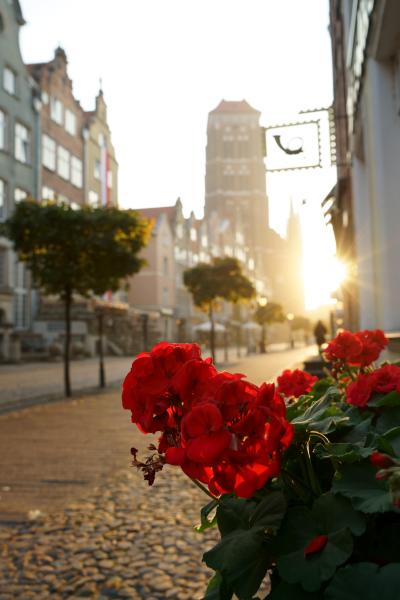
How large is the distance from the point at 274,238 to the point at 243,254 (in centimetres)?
2481

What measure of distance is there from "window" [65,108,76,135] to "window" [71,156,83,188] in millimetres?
1792

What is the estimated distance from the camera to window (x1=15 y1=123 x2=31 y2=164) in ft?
100

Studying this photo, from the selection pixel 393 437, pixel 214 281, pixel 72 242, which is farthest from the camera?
pixel 214 281

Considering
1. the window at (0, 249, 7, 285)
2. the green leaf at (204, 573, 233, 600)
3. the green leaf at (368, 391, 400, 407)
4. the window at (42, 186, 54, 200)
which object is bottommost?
the green leaf at (204, 573, 233, 600)

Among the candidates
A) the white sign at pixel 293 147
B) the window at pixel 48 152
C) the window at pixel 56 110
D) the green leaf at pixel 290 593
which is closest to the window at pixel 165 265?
the window at pixel 56 110

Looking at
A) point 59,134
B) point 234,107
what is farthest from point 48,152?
point 234,107

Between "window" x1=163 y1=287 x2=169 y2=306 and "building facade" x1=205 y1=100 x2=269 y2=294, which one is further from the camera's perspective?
"building facade" x1=205 y1=100 x2=269 y2=294

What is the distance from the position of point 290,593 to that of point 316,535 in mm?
117

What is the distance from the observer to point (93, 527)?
3838 mm

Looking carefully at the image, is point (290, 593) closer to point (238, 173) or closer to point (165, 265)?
point (165, 265)

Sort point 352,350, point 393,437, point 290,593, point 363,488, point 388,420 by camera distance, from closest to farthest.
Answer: point 290,593 → point 363,488 → point 393,437 → point 388,420 → point 352,350

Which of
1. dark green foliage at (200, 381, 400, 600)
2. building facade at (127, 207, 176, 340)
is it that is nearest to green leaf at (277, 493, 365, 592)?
dark green foliage at (200, 381, 400, 600)

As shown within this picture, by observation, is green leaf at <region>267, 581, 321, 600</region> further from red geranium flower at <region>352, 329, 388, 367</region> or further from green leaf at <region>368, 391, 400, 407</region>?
red geranium flower at <region>352, 329, 388, 367</region>

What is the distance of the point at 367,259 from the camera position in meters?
7.62
